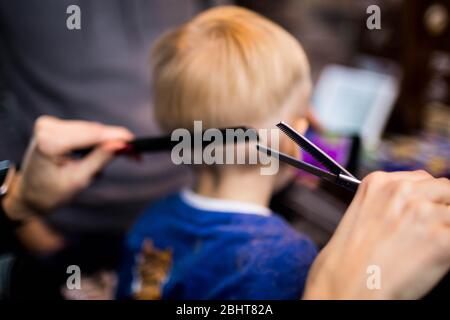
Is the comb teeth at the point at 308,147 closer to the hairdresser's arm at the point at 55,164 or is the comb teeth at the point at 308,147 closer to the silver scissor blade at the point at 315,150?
the silver scissor blade at the point at 315,150

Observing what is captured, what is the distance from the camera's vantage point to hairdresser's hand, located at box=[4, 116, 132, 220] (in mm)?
787

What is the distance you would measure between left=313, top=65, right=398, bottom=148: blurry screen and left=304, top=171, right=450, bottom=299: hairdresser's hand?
1.03 metres

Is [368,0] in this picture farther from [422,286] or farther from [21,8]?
[422,286]

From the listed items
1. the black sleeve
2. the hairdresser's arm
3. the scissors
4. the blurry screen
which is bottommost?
the blurry screen

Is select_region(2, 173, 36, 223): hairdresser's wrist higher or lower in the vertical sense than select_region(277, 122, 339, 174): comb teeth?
lower

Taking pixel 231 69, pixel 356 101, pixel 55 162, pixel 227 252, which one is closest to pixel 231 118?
pixel 231 69

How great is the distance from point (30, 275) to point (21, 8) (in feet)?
2.15

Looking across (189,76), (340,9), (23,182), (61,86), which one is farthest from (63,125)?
(340,9)

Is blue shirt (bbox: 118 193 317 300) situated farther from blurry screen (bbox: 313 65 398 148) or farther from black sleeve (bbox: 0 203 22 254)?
blurry screen (bbox: 313 65 398 148)

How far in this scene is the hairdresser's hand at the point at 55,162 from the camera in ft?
2.58

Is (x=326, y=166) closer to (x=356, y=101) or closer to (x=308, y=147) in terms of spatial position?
(x=308, y=147)

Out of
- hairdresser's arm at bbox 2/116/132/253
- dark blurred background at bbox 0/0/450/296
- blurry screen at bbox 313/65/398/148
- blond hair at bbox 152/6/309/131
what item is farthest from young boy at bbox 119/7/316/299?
blurry screen at bbox 313/65/398/148

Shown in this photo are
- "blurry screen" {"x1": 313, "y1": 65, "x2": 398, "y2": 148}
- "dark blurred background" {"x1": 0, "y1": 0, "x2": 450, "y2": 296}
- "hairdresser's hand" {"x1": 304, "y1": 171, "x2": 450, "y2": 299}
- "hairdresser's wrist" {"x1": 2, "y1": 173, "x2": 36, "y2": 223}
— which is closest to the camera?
"hairdresser's hand" {"x1": 304, "y1": 171, "x2": 450, "y2": 299}

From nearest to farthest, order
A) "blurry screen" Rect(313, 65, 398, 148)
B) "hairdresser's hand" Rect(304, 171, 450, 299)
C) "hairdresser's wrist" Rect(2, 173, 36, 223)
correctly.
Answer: "hairdresser's hand" Rect(304, 171, 450, 299) < "hairdresser's wrist" Rect(2, 173, 36, 223) < "blurry screen" Rect(313, 65, 398, 148)
